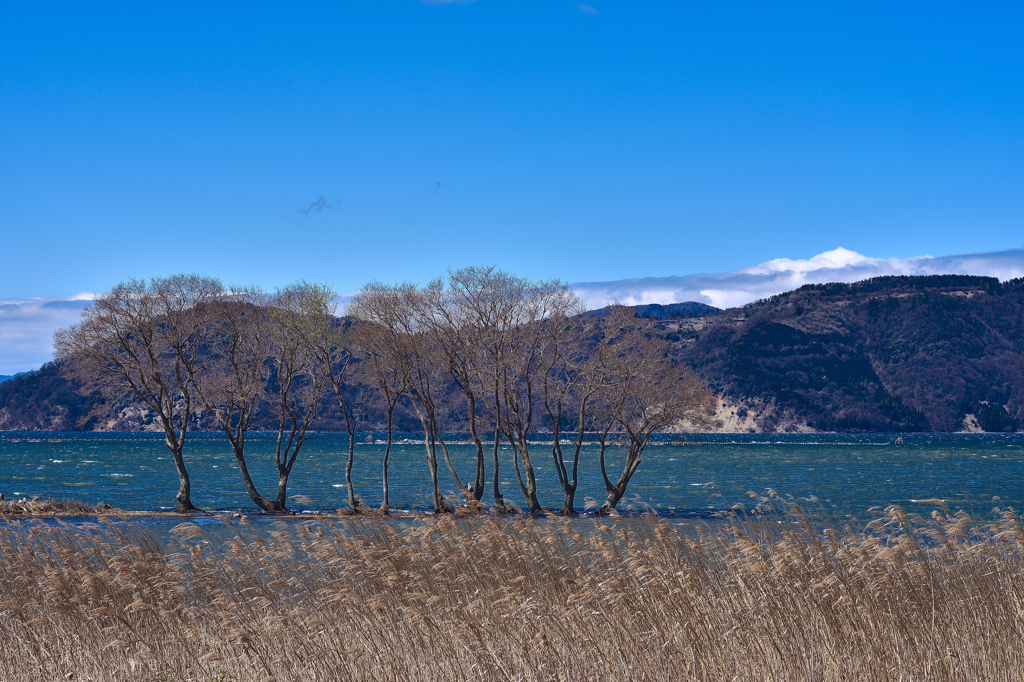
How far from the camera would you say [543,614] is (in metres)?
10.4

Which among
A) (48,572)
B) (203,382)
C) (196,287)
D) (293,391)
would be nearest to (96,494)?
(203,382)

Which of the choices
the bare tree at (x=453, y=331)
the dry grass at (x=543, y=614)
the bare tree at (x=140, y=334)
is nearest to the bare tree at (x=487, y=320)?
the bare tree at (x=453, y=331)

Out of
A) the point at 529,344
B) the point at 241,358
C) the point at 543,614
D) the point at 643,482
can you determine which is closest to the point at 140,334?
the point at 241,358

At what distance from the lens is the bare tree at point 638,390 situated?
129 ft

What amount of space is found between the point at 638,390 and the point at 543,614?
2998 cm

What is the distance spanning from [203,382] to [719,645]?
39.9 m

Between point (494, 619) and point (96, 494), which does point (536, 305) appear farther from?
point (96, 494)

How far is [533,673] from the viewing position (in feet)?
29.6

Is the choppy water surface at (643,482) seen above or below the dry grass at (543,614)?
below

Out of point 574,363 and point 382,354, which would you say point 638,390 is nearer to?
point 574,363

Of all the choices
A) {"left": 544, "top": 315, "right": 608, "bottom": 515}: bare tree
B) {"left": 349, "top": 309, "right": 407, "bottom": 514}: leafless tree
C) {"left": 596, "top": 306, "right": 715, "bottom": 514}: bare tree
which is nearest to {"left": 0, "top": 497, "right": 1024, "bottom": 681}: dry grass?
{"left": 544, "top": 315, "right": 608, "bottom": 515}: bare tree

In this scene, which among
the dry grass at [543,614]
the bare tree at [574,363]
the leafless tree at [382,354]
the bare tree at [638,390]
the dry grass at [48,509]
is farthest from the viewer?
the leafless tree at [382,354]

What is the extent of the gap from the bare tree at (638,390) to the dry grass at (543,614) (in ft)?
82.6

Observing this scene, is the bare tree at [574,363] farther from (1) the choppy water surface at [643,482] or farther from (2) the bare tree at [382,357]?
(2) the bare tree at [382,357]
